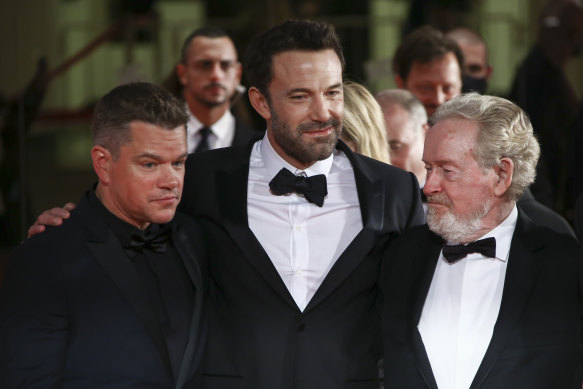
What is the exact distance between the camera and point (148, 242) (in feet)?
8.45

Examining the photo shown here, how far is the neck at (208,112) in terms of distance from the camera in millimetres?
4898

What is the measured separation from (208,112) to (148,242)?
2405 millimetres

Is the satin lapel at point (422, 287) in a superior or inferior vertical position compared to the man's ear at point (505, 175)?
inferior

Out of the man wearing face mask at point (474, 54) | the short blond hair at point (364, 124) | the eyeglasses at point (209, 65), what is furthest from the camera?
the man wearing face mask at point (474, 54)

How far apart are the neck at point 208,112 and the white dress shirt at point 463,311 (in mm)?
2420

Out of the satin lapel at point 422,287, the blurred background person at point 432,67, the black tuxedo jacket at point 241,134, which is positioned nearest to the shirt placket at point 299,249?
the satin lapel at point 422,287

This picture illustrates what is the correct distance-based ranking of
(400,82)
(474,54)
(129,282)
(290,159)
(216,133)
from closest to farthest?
(129,282) → (290,159) → (400,82) → (216,133) → (474,54)

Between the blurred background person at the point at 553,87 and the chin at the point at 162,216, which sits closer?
the chin at the point at 162,216

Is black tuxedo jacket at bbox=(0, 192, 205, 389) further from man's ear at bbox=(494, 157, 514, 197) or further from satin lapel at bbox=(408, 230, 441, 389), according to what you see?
man's ear at bbox=(494, 157, 514, 197)

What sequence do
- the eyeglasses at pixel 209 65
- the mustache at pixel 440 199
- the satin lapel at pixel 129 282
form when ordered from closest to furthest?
the satin lapel at pixel 129 282 < the mustache at pixel 440 199 < the eyeglasses at pixel 209 65

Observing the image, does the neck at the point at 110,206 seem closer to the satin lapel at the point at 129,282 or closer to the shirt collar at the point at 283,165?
the satin lapel at the point at 129,282

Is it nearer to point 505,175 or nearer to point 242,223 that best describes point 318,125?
point 242,223

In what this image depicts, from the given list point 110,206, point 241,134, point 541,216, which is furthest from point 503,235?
point 241,134

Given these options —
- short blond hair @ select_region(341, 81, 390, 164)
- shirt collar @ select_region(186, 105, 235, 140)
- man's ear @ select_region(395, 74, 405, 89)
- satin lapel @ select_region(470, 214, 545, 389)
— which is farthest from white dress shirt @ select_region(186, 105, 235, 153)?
satin lapel @ select_region(470, 214, 545, 389)
